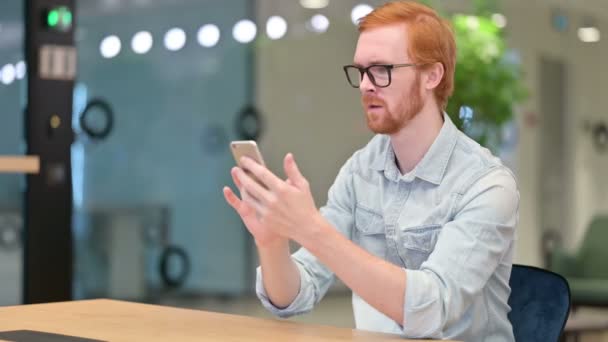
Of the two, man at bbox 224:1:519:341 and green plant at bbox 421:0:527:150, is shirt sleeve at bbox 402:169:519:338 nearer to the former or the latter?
man at bbox 224:1:519:341

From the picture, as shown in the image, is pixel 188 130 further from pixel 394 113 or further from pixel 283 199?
pixel 283 199

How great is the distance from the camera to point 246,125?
6172 millimetres

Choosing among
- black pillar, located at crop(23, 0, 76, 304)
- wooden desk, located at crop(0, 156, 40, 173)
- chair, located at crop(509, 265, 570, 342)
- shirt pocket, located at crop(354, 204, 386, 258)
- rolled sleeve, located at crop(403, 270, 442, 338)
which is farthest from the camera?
black pillar, located at crop(23, 0, 76, 304)

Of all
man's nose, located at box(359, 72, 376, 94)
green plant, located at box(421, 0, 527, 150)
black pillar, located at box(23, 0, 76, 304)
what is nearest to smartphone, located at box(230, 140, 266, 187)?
man's nose, located at box(359, 72, 376, 94)

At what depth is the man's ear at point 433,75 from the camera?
83.0 inches

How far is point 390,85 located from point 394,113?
0.18 feet

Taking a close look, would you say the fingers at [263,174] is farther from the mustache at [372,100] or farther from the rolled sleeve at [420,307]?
the mustache at [372,100]

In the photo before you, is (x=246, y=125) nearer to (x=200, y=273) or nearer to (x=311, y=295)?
(x=200, y=273)

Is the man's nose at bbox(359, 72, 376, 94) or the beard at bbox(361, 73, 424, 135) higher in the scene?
the man's nose at bbox(359, 72, 376, 94)

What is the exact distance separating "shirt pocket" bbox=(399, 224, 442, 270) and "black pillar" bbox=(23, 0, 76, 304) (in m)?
3.37

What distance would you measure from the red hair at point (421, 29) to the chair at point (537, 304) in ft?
1.31

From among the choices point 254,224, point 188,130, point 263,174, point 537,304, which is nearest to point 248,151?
point 263,174

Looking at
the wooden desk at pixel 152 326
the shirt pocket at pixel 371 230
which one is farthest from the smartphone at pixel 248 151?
the shirt pocket at pixel 371 230

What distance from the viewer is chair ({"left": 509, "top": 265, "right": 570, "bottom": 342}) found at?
6.65ft
